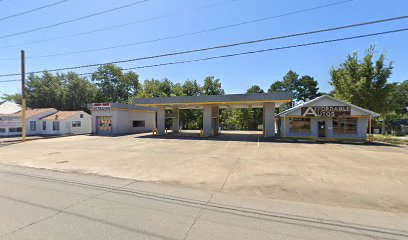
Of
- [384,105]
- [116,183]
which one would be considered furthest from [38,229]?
[384,105]

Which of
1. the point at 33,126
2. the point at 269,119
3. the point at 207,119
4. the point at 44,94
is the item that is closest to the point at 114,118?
the point at 33,126

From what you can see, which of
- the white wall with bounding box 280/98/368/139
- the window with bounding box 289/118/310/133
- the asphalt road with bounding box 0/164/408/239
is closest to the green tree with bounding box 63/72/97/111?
the white wall with bounding box 280/98/368/139

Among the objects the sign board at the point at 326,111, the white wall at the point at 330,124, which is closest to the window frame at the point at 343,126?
the white wall at the point at 330,124

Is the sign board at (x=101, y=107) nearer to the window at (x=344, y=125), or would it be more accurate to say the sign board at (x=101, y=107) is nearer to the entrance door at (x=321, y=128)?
the entrance door at (x=321, y=128)

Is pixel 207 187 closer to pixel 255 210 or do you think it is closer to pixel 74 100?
pixel 255 210

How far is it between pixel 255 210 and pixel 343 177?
5.46 meters

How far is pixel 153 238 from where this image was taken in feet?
12.5

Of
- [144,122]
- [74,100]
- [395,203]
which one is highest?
[74,100]

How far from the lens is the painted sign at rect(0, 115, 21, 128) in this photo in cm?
2970

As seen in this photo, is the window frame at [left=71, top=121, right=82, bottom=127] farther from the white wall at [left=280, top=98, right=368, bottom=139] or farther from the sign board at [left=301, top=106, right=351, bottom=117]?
the sign board at [left=301, top=106, right=351, bottom=117]

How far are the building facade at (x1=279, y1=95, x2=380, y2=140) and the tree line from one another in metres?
7.11

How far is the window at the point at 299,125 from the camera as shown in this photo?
2447 centimetres

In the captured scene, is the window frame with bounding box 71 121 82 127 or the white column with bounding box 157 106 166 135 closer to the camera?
the white column with bounding box 157 106 166 135

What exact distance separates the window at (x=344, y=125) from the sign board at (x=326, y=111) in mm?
1057
